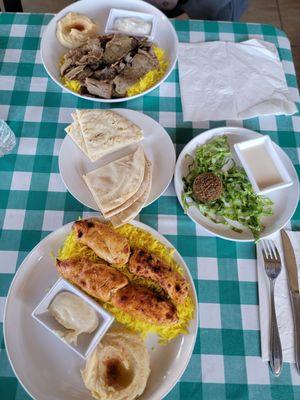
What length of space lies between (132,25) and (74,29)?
0.85 feet

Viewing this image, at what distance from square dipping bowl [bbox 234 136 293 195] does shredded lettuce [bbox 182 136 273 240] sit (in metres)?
0.05

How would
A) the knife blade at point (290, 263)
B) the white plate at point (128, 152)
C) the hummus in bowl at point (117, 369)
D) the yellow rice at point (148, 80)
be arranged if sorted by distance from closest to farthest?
the hummus in bowl at point (117, 369), the knife blade at point (290, 263), the white plate at point (128, 152), the yellow rice at point (148, 80)

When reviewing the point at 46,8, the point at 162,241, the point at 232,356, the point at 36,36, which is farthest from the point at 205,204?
the point at 46,8

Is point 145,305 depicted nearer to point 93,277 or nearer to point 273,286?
point 93,277

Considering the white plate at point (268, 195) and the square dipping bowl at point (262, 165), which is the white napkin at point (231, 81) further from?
the square dipping bowl at point (262, 165)

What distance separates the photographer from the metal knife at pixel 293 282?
1127 mm

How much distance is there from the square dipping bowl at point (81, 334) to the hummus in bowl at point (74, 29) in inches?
43.1

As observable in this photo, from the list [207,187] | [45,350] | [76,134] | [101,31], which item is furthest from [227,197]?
[101,31]

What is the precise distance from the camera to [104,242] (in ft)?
3.84

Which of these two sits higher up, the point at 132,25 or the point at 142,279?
the point at 132,25

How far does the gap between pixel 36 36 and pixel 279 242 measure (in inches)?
54.8

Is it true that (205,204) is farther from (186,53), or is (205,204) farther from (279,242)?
(186,53)

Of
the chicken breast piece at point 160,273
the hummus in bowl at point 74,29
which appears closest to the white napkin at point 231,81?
the hummus in bowl at point 74,29

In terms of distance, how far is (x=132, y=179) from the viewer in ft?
4.31
